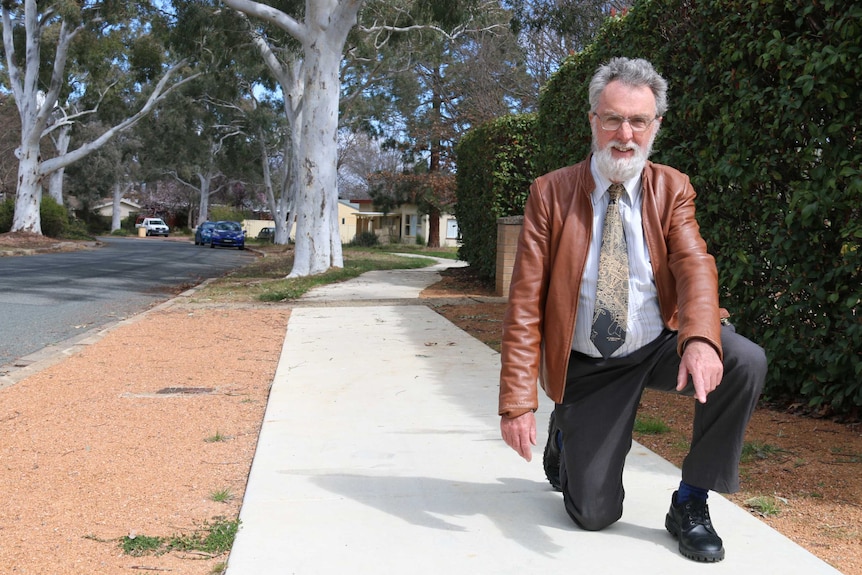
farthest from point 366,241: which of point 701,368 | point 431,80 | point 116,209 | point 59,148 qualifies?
point 701,368

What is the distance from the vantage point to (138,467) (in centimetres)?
403

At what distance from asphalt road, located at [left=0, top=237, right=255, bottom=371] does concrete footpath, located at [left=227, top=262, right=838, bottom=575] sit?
3886mm

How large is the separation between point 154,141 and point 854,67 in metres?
48.5

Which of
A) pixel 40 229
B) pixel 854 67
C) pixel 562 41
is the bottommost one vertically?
pixel 40 229

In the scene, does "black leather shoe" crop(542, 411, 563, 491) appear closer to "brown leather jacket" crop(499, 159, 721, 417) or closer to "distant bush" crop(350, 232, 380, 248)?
"brown leather jacket" crop(499, 159, 721, 417)

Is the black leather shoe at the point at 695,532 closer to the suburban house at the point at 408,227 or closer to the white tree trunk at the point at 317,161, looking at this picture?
the white tree trunk at the point at 317,161

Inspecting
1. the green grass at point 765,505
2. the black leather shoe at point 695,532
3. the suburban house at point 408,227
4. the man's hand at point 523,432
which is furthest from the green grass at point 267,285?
the suburban house at point 408,227

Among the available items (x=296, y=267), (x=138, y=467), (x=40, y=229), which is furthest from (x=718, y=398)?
(x=40, y=229)

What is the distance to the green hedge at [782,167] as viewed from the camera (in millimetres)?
4211

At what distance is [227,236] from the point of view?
137ft

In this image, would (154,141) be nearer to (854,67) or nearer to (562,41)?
(562,41)

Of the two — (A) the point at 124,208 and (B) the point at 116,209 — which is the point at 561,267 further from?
(A) the point at 124,208

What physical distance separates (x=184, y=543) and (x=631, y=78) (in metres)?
2.36

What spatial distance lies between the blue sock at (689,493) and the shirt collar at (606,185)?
3.47 feet
